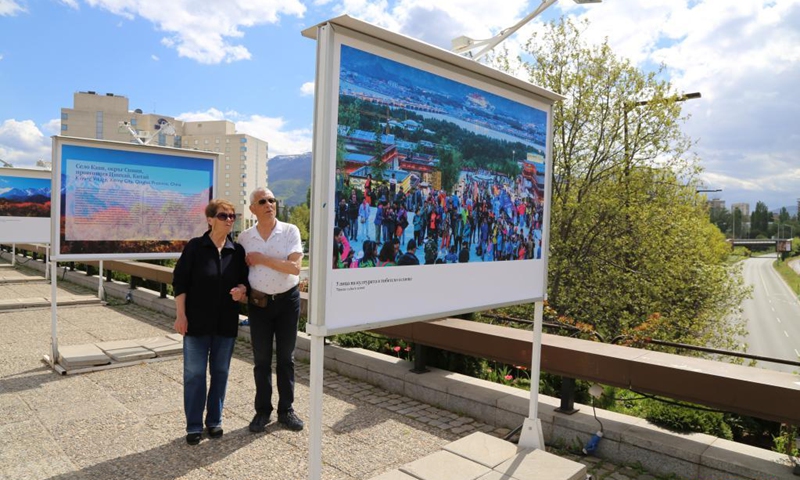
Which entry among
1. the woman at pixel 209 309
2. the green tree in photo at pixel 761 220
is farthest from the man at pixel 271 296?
the green tree in photo at pixel 761 220

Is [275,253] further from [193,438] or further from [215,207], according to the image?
[193,438]

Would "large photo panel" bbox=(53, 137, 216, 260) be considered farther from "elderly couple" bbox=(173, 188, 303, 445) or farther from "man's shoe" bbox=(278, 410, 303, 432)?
"man's shoe" bbox=(278, 410, 303, 432)

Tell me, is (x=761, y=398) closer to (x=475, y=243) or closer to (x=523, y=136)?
(x=475, y=243)

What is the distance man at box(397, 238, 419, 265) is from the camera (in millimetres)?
3223

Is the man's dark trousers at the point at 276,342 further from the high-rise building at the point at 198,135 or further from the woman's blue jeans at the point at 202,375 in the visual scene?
the high-rise building at the point at 198,135

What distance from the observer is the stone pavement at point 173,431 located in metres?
4.09

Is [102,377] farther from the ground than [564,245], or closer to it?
closer to it

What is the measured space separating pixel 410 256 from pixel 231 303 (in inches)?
84.1

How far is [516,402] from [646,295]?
9864 millimetres

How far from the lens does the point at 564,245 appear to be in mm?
14383

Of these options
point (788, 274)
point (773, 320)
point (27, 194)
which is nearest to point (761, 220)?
point (788, 274)

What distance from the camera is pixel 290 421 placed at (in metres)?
4.89

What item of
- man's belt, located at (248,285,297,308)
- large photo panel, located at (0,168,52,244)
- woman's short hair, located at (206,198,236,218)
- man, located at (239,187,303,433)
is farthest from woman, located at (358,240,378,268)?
large photo panel, located at (0,168,52,244)

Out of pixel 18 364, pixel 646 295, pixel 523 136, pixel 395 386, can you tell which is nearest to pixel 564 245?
pixel 646 295
